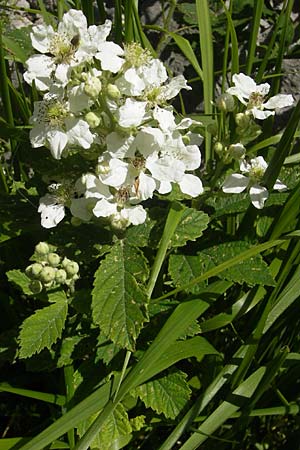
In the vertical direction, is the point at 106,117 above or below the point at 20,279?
above

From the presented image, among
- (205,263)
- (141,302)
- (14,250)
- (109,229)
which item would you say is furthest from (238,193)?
(14,250)

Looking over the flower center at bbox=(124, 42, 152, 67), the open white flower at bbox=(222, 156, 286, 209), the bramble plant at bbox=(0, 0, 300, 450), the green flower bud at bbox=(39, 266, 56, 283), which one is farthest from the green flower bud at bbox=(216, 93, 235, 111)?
the green flower bud at bbox=(39, 266, 56, 283)

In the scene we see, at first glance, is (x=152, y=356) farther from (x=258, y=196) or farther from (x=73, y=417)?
(x=258, y=196)

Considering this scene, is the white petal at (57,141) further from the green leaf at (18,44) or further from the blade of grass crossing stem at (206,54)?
the blade of grass crossing stem at (206,54)

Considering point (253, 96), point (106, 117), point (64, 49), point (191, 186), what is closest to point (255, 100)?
point (253, 96)

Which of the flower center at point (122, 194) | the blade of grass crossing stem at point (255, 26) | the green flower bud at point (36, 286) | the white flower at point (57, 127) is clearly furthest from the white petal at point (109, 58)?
the blade of grass crossing stem at point (255, 26)

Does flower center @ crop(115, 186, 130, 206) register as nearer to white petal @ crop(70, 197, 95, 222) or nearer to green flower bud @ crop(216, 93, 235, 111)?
white petal @ crop(70, 197, 95, 222)

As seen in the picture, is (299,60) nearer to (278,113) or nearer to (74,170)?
(278,113)
